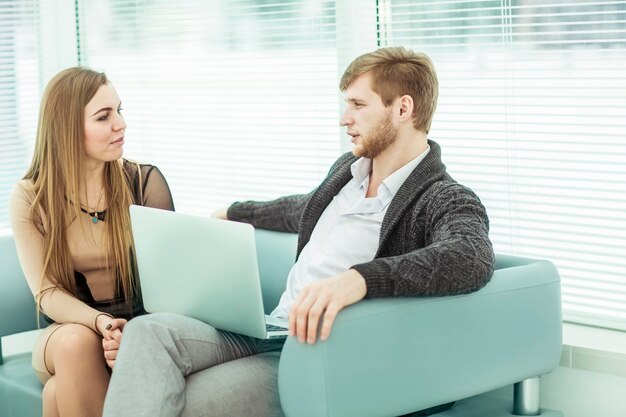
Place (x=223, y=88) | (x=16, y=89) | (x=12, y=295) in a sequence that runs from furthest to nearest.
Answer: (x=16, y=89), (x=223, y=88), (x=12, y=295)

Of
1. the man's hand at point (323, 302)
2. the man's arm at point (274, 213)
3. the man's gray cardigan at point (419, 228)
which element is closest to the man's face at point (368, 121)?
the man's gray cardigan at point (419, 228)

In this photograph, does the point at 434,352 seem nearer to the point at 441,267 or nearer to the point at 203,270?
the point at 441,267

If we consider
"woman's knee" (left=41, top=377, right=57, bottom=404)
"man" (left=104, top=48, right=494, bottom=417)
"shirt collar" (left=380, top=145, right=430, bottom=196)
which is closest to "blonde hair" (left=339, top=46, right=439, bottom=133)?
"man" (left=104, top=48, right=494, bottom=417)

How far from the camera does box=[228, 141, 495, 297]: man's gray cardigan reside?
79.8 inches

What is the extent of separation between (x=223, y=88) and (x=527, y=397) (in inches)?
77.5

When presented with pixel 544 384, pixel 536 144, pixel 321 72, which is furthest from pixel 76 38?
pixel 544 384

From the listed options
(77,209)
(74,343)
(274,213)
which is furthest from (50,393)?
(274,213)

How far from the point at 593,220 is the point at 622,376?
0.47m

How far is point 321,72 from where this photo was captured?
3445 mm

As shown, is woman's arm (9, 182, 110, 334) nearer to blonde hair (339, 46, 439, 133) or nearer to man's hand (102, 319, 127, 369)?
man's hand (102, 319, 127, 369)

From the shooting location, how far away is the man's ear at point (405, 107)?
2551mm

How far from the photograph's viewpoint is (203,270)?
229 centimetres

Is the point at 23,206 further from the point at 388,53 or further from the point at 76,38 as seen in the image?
the point at 76,38

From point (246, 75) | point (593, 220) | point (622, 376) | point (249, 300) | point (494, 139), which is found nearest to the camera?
point (249, 300)
